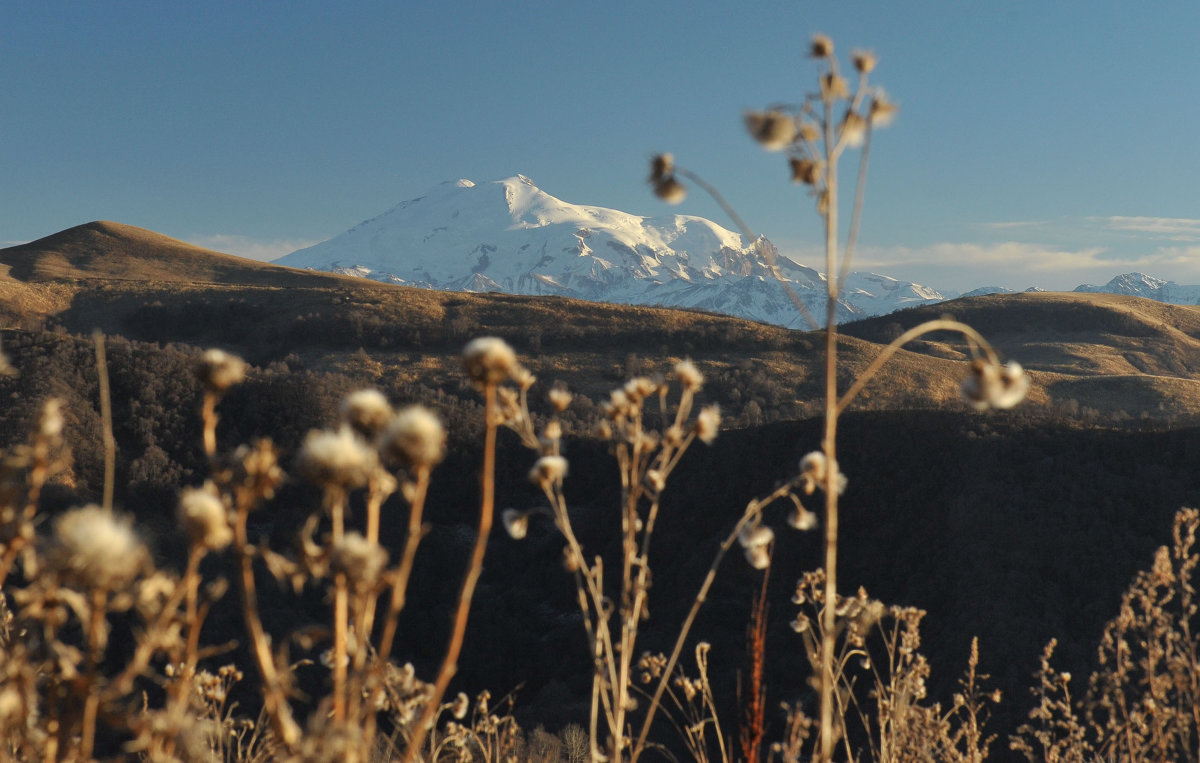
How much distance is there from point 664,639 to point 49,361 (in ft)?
72.7

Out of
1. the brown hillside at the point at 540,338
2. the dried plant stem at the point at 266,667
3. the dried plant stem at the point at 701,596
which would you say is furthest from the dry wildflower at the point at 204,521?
the brown hillside at the point at 540,338

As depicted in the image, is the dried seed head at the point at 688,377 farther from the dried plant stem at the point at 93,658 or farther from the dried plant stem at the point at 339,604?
the dried plant stem at the point at 93,658

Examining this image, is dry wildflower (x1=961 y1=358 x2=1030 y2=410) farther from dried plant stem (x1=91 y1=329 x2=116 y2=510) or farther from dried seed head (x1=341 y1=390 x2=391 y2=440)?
dried plant stem (x1=91 y1=329 x2=116 y2=510)

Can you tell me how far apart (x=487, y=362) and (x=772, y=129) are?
2.95 feet

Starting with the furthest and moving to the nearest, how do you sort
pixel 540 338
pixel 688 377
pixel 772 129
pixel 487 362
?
pixel 540 338 < pixel 688 377 < pixel 772 129 < pixel 487 362

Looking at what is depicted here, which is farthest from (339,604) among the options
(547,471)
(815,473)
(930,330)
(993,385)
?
(993,385)

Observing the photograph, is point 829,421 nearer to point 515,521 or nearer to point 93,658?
point 515,521

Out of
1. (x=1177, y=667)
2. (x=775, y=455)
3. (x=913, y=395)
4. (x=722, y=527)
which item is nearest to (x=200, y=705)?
(x=1177, y=667)

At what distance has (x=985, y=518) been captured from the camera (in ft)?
56.7

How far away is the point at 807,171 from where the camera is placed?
69.8 inches

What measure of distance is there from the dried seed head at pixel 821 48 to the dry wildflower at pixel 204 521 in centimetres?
152

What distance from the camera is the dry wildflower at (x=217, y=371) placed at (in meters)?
1.41

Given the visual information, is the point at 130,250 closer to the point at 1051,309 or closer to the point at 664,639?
the point at 664,639

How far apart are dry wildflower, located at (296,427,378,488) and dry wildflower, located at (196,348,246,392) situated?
0.30 metres
